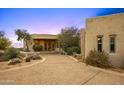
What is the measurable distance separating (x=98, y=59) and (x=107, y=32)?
30.4 inches

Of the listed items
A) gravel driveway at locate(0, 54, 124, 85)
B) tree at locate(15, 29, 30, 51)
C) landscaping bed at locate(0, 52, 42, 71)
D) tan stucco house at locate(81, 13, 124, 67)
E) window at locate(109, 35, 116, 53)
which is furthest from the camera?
window at locate(109, 35, 116, 53)

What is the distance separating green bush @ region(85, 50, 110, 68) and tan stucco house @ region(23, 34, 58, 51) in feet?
3.06

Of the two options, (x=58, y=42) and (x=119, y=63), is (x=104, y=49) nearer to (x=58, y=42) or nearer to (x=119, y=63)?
(x=119, y=63)

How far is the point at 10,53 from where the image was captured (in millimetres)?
4895

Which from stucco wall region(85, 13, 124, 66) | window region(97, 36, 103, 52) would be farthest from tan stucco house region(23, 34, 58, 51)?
window region(97, 36, 103, 52)

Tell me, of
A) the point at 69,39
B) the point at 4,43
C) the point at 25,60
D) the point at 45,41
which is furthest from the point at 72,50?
the point at 4,43

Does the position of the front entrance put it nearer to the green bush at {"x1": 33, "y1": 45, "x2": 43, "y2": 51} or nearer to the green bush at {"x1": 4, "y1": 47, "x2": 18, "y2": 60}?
the green bush at {"x1": 33, "y1": 45, "x2": 43, "y2": 51}

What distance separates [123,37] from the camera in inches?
197

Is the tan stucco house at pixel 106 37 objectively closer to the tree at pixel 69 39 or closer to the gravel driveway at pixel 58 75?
the tree at pixel 69 39

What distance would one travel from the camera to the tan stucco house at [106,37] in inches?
204

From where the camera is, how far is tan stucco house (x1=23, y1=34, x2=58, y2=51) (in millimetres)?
5062

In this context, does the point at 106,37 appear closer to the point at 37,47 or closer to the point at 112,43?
the point at 112,43

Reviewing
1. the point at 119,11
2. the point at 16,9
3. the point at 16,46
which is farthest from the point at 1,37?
the point at 119,11

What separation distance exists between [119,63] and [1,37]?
3089mm
